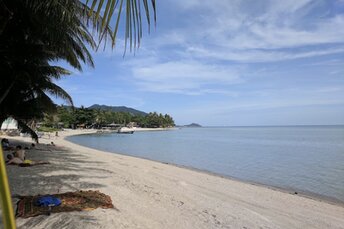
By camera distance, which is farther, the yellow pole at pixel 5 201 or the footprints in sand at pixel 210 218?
the footprints in sand at pixel 210 218

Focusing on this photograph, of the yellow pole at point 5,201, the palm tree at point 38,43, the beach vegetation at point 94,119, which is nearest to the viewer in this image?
the yellow pole at point 5,201

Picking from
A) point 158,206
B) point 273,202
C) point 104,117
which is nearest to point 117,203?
point 158,206

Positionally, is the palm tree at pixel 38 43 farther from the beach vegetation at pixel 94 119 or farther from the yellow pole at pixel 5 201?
the beach vegetation at pixel 94 119

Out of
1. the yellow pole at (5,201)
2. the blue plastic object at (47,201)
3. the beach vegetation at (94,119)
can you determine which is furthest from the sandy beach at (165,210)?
the beach vegetation at (94,119)

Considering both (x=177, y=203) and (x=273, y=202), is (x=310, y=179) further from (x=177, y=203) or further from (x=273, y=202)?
(x=177, y=203)

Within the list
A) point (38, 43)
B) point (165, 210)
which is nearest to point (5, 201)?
point (165, 210)

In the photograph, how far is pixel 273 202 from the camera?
33.2 feet

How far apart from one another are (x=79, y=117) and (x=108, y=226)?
3455 inches

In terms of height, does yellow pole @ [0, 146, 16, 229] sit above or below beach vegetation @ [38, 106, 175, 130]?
below

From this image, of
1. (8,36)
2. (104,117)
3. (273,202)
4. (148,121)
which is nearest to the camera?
(8,36)

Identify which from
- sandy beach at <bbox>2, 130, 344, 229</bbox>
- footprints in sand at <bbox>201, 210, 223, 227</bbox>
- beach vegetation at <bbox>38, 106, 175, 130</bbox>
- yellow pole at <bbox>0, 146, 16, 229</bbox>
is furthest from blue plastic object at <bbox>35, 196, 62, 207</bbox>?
beach vegetation at <bbox>38, 106, 175, 130</bbox>

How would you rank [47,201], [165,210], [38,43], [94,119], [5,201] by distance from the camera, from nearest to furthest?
[5,201], [47,201], [165,210], [38,43], [94,119]

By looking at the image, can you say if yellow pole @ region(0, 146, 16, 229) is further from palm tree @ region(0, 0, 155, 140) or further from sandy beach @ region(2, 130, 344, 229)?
sandy beach @ region(2, 130, 344, 229)

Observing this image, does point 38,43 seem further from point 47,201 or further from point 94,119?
point 94,119
